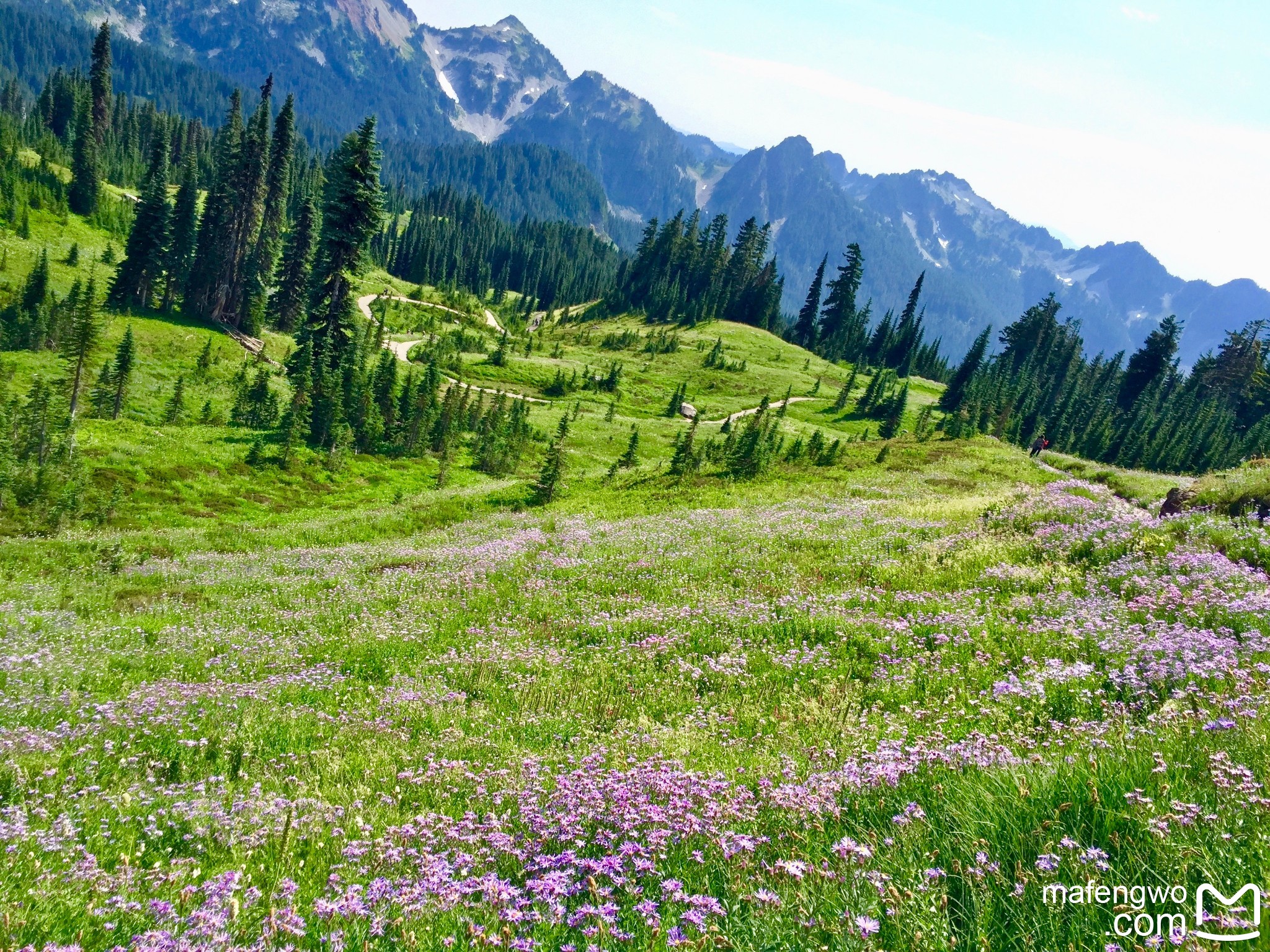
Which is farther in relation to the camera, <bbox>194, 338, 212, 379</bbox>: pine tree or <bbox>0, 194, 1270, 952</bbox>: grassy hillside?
<bbox>194, 338, 212, 379</bbox>: pine tree

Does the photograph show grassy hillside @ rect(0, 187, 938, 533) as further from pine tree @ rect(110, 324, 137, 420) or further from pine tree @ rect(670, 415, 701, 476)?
pine tree @ rect(670, 415, 701, 476)

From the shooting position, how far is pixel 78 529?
24.8 meters

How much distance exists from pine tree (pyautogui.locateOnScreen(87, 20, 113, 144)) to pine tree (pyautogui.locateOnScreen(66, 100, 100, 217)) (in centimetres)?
1168

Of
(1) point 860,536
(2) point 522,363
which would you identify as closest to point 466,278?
(2) point 522,363

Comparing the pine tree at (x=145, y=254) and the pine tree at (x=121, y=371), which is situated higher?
the pine tree at (x=145, y=254)

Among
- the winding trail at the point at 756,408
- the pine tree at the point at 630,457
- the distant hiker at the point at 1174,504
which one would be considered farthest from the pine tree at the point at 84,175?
the distant hiker at the point at 1174,504

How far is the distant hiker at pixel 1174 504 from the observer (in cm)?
1723

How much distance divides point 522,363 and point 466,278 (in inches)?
4501

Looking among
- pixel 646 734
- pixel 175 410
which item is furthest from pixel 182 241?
pixel 646 734

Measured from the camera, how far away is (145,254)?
2692 inches

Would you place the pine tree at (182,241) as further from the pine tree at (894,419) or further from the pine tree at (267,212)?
the pine tree at (894,419)

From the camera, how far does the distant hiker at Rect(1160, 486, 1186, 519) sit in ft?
56.5

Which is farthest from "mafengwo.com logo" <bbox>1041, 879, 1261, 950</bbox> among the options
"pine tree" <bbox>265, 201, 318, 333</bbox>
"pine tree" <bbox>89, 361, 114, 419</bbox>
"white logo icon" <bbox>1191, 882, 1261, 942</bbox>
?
"pine tree" <bbox>265, 201, 318, 333</bbox>

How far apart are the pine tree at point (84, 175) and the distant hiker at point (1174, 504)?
5321 inches
